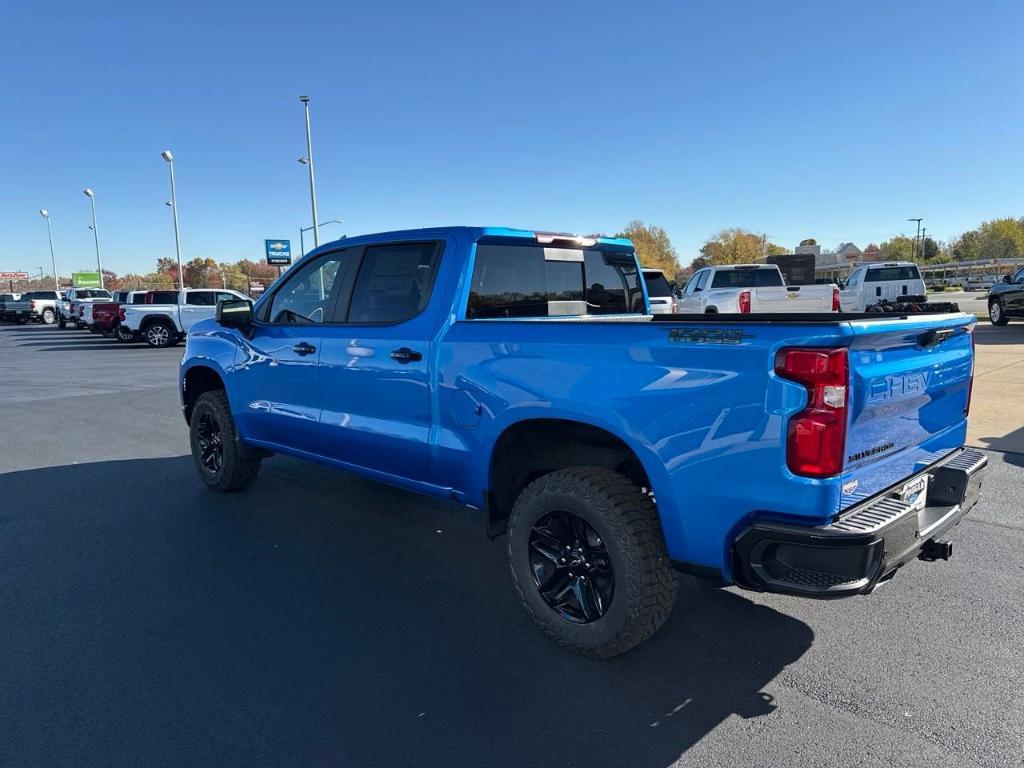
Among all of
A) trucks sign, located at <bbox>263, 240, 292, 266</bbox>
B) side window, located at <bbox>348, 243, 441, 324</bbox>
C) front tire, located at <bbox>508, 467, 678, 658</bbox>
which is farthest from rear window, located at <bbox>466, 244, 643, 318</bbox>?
trucks sign, located at <bbox>263, 240, 292, 266</bbox>

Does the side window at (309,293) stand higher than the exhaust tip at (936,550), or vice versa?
the side window at (309,293)

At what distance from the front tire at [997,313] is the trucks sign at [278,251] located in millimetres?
45765

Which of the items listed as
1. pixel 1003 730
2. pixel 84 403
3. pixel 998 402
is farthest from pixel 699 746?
pixel 84 403

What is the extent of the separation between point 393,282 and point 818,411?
8.34 feet

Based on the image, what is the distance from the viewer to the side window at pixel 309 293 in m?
4.54

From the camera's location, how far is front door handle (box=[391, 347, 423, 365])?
3761 mm

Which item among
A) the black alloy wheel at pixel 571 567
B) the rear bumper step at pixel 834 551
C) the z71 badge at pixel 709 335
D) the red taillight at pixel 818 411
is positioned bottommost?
the black alloy wheel at pixel 571 567

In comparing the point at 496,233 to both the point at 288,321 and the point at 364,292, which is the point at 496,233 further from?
the point at 288,321

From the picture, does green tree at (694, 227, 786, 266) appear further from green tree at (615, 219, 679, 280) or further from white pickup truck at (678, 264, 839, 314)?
white pickup truck at (678, 264, 839, 314)

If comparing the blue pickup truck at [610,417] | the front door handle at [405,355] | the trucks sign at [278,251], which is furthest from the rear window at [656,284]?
the trucks sign at [278,251]

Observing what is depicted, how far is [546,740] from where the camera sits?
2.60 metres

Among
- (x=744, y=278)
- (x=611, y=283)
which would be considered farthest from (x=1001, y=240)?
(x=611, y=283)

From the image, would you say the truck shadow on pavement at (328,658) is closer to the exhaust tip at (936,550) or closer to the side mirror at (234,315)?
the exhaust tip at (936,550)

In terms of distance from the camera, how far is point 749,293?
14656 mm
